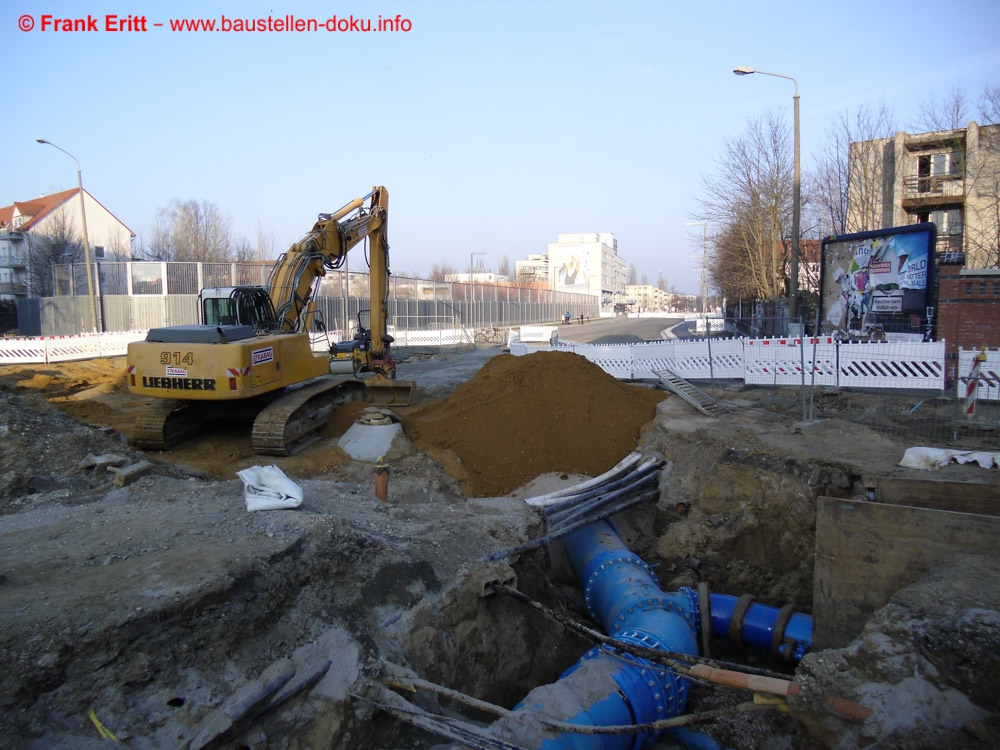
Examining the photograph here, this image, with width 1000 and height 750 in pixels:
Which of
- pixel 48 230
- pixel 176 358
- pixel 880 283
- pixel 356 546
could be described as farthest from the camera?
pixel 48 230

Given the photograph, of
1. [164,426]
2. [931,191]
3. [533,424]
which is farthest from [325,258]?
[931,191]

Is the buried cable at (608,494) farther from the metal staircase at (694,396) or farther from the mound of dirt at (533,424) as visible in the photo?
the metal staircase at (694,396)

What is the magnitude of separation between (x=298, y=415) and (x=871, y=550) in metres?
7.80

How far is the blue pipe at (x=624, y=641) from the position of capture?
439 centimetres

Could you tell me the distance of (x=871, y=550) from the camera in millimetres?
5449

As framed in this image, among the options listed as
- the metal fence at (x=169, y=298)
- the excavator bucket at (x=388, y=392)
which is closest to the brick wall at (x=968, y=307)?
the excavator bucket at (x=388, y=392)

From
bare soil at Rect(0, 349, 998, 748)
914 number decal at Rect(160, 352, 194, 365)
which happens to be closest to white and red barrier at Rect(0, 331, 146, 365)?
bare soil at Rect(0, 349, 998, 748)

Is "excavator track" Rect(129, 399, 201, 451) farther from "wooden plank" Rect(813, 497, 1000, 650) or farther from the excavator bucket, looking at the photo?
"wooden plank" Rect(813, 497, 1000, 650)

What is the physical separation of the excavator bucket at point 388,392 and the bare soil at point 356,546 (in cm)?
95

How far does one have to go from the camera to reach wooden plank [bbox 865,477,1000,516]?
5938 millimetres

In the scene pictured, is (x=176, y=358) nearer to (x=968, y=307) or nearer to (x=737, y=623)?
(x=737, y=623)

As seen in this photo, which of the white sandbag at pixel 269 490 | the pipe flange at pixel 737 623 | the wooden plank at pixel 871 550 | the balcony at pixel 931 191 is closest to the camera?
the wooden plank at pixel 871 550

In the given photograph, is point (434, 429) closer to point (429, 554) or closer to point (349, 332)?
point (429, 554)

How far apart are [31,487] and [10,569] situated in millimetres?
2994
